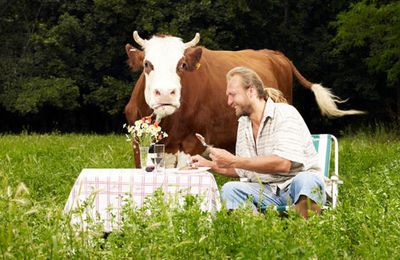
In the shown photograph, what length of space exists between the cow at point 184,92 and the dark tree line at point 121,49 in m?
16.7

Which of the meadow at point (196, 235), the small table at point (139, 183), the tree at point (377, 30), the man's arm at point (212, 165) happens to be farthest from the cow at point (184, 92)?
the tree at point (377, 30)

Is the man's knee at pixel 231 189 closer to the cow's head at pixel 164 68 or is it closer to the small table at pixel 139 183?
the small table at pixel 139 183

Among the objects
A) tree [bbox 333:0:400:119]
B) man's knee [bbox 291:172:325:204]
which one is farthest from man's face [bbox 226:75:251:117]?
tree [bbox 333:0:400:119]

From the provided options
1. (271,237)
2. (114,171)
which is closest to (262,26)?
(114,171)

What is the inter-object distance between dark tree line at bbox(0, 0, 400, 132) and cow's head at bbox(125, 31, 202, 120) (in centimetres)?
1842

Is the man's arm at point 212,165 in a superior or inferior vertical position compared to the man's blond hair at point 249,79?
inferior

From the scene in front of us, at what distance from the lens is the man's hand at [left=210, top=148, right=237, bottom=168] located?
546 centimetres

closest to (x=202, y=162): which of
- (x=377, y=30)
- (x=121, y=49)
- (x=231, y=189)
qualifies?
(x=231, y=189)

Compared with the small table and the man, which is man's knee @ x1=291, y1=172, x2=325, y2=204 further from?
the small table

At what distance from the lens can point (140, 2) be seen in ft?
90.5

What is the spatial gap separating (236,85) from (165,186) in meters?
0.91

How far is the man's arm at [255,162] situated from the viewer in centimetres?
548

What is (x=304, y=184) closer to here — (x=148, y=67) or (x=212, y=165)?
(x=212, y=165)

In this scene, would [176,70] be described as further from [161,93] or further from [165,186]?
[165,186]
